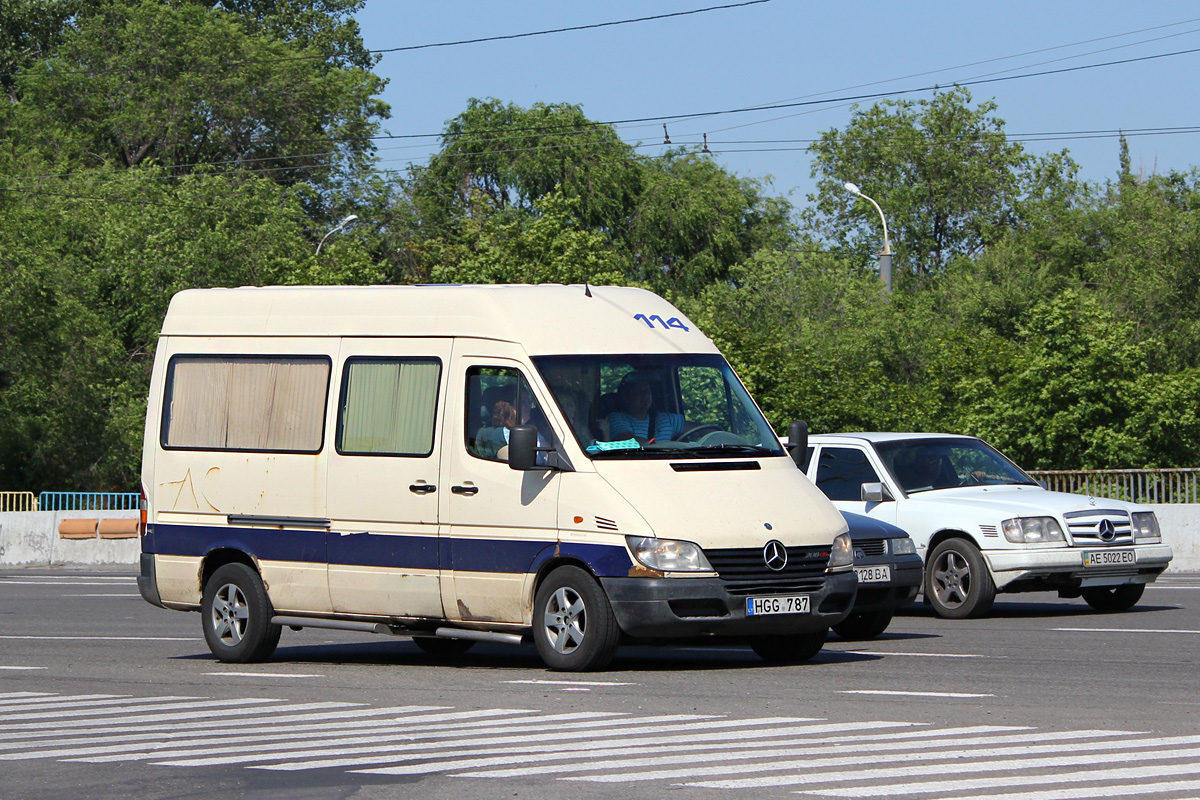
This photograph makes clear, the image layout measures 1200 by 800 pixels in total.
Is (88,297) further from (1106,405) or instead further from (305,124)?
(1106,405)

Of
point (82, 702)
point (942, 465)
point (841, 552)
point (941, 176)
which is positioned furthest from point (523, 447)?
point (941, 176)

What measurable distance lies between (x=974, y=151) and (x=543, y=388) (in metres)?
68.7

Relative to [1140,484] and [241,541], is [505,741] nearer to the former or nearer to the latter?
[241,541]

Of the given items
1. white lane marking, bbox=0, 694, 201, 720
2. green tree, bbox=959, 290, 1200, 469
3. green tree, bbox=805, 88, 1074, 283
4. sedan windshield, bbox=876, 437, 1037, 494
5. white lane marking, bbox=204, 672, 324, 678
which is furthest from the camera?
green tree, bbox=805, 88, 1074, 283

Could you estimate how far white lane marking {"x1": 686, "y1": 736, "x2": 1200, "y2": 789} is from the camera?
7.38 meters

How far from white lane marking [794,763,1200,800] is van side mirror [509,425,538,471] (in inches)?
194

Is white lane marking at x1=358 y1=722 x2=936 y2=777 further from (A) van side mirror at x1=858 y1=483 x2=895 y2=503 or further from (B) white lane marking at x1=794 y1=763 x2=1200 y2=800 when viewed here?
(A) van side mirror at x1=858 y1=483 x2=895 y2=503

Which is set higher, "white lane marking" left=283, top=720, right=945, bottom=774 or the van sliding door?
the van sliding door

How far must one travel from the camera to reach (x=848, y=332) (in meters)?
44.1

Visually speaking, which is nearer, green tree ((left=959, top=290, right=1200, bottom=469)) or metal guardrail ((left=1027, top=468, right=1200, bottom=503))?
metal guardrail ((left=1027, top=468, right=1200, bottom=503))

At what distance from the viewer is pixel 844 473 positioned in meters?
17.3

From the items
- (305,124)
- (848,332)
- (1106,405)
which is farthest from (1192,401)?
(305,124)

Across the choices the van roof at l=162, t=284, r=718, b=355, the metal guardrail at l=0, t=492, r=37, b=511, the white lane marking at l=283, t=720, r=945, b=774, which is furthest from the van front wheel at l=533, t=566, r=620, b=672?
the metal guardrail at l=0, t=492, r=37, b=511

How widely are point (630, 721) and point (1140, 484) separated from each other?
18743mm
